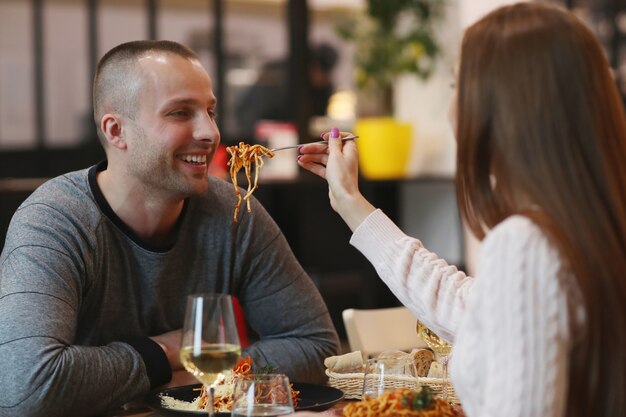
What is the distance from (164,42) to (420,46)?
3.77 meters

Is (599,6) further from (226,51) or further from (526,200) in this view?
(526,200)

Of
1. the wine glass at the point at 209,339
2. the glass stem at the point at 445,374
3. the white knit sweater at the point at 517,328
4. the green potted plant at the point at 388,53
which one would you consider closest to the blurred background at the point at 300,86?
the green potted plant at the point at 388,53

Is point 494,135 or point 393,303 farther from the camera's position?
point 393,303

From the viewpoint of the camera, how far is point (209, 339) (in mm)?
1610

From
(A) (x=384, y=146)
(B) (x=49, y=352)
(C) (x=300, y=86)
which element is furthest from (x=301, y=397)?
(C) (x=300, y=86)

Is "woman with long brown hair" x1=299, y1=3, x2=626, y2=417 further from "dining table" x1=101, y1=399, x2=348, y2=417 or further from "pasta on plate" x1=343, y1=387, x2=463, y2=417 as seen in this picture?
"dining table" x1=101, y1=399, x2=348, y2=417

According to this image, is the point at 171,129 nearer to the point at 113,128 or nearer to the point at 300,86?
the point at 113,128

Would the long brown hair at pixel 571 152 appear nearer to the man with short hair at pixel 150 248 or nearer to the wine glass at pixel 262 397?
the wine glass at pixel 262 397

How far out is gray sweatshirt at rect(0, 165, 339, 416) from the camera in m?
2.00

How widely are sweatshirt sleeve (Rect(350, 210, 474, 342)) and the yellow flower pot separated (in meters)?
4.35

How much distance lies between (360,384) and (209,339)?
0.55 metres

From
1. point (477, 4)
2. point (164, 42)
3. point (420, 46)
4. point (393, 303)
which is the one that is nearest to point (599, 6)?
point (477, 4)

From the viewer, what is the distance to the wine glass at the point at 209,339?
63.4 inches

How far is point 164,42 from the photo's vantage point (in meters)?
2.48
